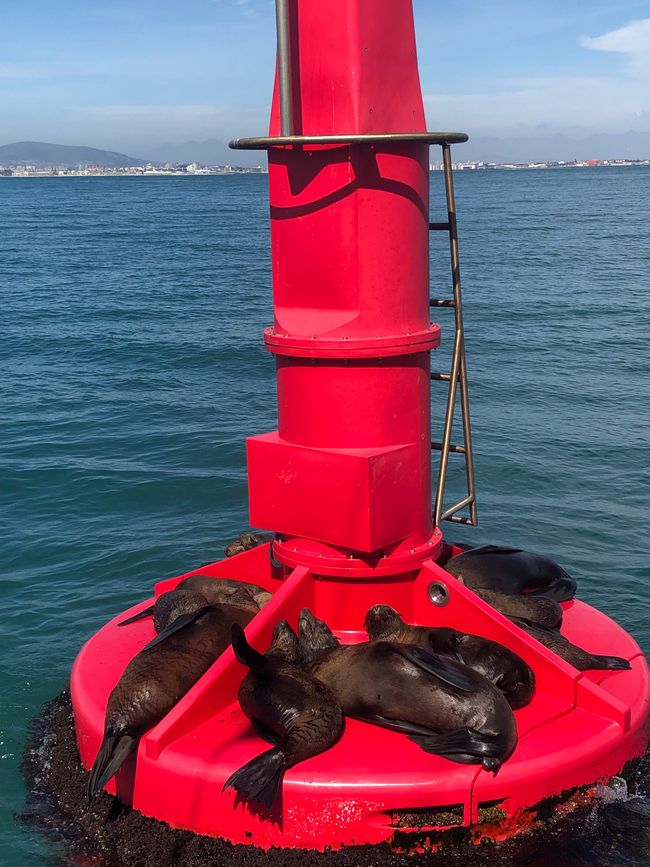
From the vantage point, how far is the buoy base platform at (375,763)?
18.8ft

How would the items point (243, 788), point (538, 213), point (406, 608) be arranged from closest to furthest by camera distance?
1. point (243, 788)
2. point (406, 608)
3. point (538, 213)

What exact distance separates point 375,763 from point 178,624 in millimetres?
1767

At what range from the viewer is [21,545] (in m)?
13.1

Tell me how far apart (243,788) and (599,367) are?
68.4ft

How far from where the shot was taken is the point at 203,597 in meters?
7.63

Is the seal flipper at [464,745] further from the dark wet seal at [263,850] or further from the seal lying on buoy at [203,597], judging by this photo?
the seal lying on buoy at [203,597]

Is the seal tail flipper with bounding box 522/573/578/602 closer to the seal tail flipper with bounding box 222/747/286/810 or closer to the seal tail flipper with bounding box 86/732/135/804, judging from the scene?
the seal tail flipper with bounding box 222/747/286/810

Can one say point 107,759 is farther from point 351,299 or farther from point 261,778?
point 351,299

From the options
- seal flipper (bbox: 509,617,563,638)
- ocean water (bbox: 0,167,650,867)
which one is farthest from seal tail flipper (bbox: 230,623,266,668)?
seal flipper (bbox: 509,617,563,638)

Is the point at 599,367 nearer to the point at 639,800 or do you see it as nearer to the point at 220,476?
the point at 220,476

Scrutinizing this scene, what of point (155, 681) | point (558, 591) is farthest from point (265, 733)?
point (558, 591)

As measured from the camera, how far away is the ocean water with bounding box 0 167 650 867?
11.6 m

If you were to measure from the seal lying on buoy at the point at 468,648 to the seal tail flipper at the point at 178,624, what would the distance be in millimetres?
1099

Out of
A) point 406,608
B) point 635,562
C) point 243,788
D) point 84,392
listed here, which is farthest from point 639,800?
point 84,392
